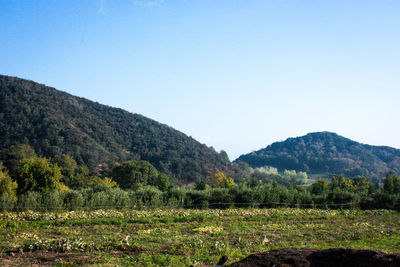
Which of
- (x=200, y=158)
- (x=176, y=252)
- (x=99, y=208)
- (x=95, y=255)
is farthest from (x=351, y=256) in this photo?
(x=200, y=158)

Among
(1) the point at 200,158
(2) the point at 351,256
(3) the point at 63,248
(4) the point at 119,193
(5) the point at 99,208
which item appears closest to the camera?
(2) the point at 351,256

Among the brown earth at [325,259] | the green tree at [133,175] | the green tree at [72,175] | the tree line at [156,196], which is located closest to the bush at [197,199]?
the tree line at [156,196]

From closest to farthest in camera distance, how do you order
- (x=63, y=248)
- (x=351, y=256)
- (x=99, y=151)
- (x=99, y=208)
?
(x=351, y=256), (x=63, y=248), (x=99, y=208), (x=99, y=151)

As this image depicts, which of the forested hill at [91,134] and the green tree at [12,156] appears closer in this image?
the green tree at [12,156]

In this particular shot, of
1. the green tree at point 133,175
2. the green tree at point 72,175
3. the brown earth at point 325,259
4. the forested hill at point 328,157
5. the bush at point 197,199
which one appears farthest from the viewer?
the forested hill at point 328,157

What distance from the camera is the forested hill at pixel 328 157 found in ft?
460

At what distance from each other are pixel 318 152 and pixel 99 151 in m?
133

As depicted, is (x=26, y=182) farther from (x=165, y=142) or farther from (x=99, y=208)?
(x=165, y=142)

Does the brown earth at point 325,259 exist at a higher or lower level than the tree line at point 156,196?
higher

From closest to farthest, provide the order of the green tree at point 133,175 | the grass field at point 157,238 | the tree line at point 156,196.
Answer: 1. the grass field at point 157,238
2. the tree line at point 156,196
3. the green tree at point 133,175

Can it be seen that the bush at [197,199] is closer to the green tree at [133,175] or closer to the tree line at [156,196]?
the tree line at [156,196]

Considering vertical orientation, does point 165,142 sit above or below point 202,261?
above

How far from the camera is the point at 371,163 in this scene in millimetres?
149750

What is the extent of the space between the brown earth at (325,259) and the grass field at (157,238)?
1609 mm
